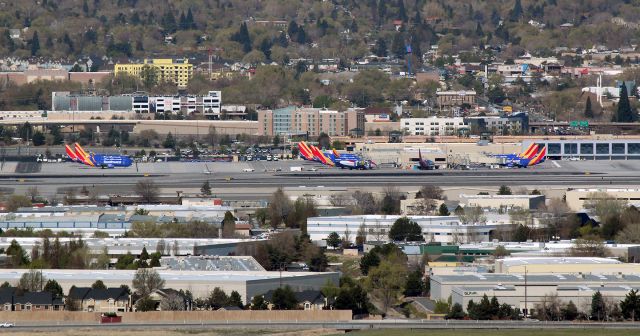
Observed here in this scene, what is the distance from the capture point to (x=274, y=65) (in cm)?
13125

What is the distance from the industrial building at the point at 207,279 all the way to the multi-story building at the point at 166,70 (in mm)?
77029

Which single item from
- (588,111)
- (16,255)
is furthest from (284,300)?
(588,111)

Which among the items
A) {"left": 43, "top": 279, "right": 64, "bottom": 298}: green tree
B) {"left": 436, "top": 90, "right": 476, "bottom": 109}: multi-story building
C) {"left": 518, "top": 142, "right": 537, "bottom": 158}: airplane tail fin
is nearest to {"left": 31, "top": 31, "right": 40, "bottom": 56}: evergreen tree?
{"left": 436, "top": 90, "right": 476, "bottom": 109}: multi-story building

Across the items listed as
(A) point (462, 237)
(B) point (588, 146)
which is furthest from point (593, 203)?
(B) point (588, 146)

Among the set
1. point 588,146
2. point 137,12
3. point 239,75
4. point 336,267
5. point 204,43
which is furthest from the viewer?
point 137,12

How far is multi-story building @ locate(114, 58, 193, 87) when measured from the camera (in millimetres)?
126000

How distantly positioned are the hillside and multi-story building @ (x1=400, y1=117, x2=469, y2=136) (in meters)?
34.4

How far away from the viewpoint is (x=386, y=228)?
60281mm

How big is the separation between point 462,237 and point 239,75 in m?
69.0

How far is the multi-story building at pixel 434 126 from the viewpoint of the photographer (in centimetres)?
10356

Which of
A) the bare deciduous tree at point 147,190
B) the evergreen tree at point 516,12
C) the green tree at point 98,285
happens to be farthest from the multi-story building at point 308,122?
the green tree at point 98,285

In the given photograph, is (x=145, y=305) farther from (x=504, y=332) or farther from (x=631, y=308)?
(x=631, y=308)

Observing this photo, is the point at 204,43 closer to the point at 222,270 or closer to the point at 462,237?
the point at 462,237

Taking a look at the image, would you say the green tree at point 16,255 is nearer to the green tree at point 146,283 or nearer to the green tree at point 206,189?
the green tree at point 146,283
